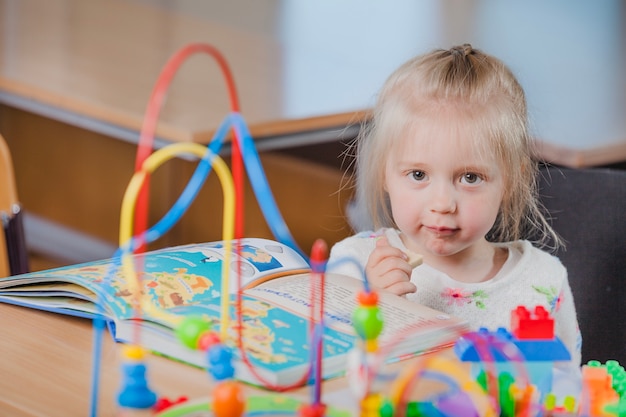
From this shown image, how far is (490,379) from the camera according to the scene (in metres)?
0.86

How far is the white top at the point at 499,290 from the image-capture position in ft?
4.40

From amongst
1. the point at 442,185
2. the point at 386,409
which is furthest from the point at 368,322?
the point at 442,185

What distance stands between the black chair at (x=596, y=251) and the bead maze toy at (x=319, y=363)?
0.50 m

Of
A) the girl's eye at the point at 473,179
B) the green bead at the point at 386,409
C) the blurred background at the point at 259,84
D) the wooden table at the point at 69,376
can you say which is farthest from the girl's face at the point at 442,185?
the blurred background at the point at 259,84

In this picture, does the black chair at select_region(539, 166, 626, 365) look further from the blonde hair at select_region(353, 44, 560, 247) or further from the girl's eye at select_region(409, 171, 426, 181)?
the girl's eye at select_region(409, 171, 426, 181)

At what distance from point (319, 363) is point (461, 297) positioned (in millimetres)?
542

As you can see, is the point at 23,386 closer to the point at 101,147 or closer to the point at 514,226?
the point at 514,226

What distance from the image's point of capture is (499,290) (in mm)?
1363

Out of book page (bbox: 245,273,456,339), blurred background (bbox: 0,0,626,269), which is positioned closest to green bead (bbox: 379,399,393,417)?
book page (bbox: 245,273,456,339)

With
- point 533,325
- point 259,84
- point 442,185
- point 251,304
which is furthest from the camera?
point 259,84

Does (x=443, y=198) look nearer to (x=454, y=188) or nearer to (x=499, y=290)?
(x=454, y=188)

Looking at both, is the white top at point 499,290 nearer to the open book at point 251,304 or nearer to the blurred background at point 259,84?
the open book at point 251,304

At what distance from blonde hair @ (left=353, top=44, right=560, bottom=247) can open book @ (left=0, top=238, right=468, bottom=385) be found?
0.57 feet

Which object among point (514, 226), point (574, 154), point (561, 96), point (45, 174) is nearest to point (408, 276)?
point (514, 226)
